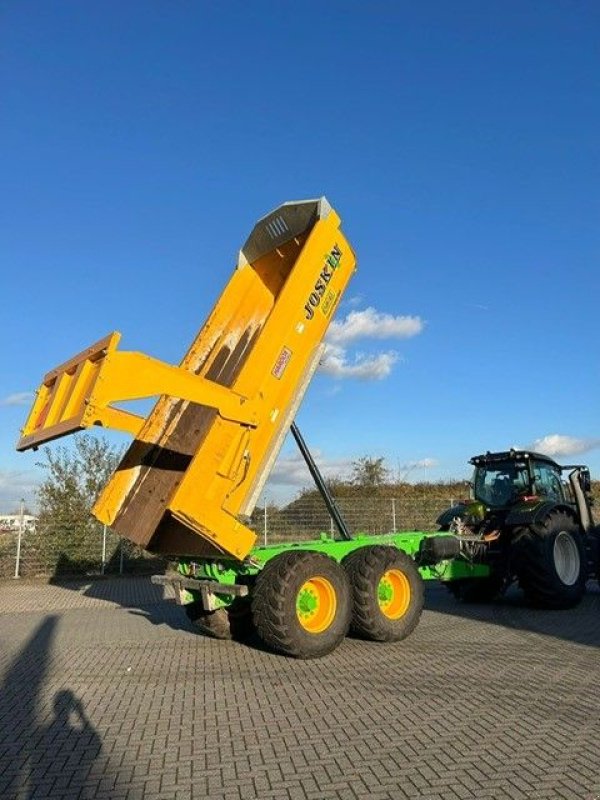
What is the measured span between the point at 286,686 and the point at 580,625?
15.2ft

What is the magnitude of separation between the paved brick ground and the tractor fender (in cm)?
154

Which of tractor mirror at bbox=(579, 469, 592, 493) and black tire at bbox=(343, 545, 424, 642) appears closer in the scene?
black tire at bbox=(343, 545, 424, 642)

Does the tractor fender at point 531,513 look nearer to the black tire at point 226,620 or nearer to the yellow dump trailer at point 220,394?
the black tire at point 226,620

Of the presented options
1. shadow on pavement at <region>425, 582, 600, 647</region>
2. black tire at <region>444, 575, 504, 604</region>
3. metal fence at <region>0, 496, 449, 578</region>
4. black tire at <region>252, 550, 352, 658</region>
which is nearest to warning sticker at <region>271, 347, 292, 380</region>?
black tire at <region>252, 550, 352, 658</region>

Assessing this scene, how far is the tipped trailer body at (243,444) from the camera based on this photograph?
7023 mm

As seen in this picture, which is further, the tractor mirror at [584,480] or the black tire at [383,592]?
the tractor mirror at [584,480]

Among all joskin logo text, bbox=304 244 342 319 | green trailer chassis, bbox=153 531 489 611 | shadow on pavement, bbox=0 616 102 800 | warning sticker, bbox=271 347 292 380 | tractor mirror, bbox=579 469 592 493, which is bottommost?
shadow on pavement, bbox=0 616 102 800

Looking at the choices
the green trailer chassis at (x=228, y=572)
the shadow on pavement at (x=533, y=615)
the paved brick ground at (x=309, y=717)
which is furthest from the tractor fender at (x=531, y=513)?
the green trailer chassis at (x=228, y=572)

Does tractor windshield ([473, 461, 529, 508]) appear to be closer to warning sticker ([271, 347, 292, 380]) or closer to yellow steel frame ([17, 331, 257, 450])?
warning sticker ([271, 347, 292, 380])

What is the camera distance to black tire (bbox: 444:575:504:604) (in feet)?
36.1

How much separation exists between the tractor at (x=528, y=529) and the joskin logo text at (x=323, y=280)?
13.4ft

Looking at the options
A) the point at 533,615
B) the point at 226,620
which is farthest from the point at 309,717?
the point at 533,615

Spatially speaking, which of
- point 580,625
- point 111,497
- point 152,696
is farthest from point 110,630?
point 580,625

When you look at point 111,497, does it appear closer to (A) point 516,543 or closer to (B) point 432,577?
(B) point 432,577
